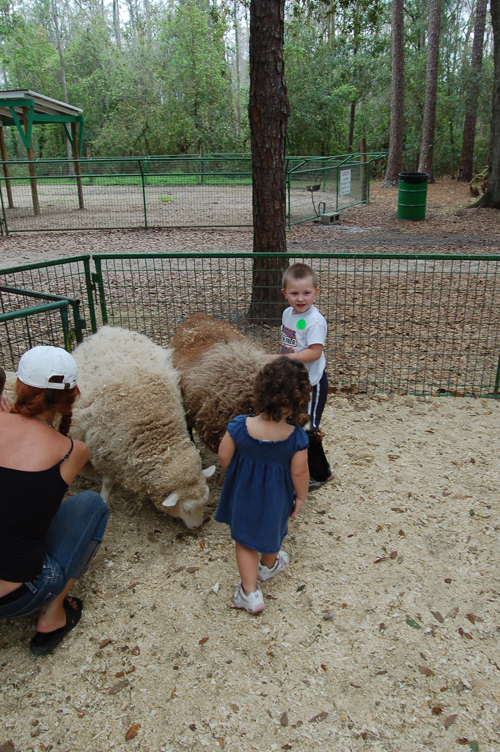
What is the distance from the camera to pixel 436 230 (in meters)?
13.5

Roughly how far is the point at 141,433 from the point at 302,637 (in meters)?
1.49

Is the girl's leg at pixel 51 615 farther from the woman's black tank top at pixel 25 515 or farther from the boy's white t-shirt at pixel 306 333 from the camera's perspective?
the boy's white t-shirt at pixel 306 333

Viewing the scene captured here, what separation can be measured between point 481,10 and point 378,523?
26.0 m

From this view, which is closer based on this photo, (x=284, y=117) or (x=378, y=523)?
(x=378, y=523)

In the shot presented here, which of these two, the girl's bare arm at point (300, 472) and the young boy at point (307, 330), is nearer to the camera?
the girl's bare arm at point (300, 472)

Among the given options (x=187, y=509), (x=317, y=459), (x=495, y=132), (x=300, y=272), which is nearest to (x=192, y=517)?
(x=187, y=509)

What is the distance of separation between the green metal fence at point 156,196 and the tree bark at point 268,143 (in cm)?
813

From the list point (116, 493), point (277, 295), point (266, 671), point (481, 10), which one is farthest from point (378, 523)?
point (481, 10)

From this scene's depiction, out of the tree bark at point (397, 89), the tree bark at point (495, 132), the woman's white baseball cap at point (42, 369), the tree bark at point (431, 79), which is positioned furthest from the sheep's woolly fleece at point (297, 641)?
the tree bark at point (397, 89)

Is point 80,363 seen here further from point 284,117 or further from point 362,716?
point 284,117

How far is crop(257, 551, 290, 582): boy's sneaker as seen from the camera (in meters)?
2.92

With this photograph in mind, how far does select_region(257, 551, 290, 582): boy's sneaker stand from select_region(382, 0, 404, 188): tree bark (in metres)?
21.4

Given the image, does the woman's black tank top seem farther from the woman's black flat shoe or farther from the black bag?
the black bag

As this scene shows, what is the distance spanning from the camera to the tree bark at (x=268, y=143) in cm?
554
